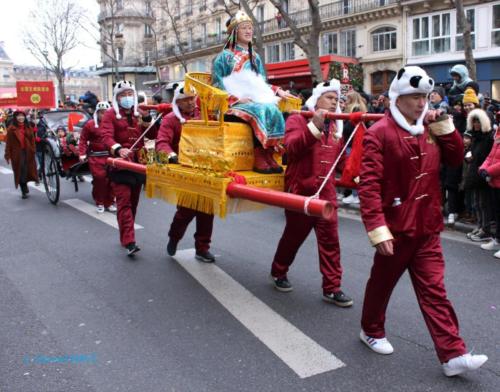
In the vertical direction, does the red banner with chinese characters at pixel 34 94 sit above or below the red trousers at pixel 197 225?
above

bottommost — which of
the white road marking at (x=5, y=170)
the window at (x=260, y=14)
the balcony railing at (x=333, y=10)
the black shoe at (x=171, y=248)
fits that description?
the black shoe at (x=171, y=248)

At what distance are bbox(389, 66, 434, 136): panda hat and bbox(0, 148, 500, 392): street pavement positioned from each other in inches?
61.2

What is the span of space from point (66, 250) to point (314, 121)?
401 centimetres

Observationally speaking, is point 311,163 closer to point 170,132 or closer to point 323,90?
point 323,90

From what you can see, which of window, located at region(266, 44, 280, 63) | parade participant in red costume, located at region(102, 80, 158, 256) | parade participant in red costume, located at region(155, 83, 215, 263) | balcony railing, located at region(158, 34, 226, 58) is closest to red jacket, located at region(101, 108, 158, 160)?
parade participant in red costume, located at region(102, 80, 158, 256)

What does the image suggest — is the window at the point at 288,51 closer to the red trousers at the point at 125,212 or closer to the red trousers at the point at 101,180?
the red trousers at the point at 101,180

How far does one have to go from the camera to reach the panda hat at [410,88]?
3248 millimetres

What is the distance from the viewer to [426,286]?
338 cm

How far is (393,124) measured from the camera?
3.36m

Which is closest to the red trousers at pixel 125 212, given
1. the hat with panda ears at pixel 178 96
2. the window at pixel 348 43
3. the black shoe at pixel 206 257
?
the black shoe at pixel 206 257

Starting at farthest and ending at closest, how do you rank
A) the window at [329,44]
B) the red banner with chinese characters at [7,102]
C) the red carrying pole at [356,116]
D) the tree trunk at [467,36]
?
the window at [329,44] < the red banner with chinese characters at [7,102] < the tree trunk at [467,36] < the red carrying pole at [356,116]

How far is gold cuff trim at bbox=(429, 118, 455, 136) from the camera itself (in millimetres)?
3391

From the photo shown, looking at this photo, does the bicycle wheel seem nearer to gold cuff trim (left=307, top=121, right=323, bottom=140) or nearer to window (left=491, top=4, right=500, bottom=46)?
gold cuff trim (left=307, top=121, right=323, bottom=140)

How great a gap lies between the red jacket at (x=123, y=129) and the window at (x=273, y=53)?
3193 centimetres
